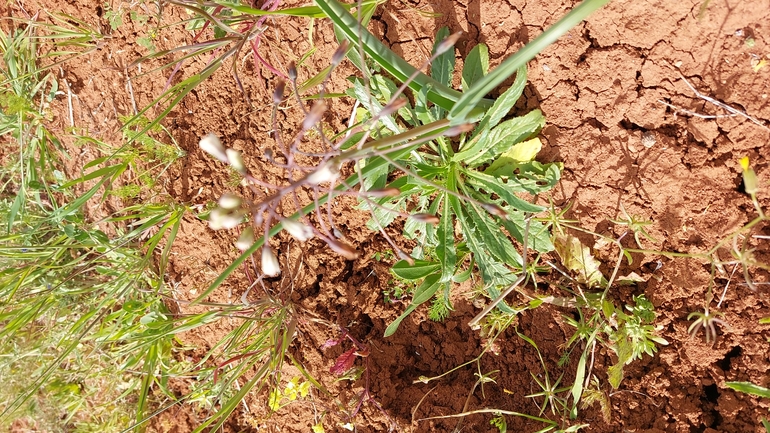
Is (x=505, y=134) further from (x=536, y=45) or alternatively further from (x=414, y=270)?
(x=536, y=45)

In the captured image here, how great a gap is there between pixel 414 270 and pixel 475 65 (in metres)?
0.84

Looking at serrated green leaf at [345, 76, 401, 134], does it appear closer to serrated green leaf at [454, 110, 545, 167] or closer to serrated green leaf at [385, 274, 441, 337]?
serrated green leaf at [454, 110, 545, 167]

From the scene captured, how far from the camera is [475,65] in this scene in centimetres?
205

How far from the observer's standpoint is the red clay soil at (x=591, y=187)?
6.19ft

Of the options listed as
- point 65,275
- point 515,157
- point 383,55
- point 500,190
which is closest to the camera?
point 383,55

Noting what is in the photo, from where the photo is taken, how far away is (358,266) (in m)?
2.43

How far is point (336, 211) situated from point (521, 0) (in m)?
1.17

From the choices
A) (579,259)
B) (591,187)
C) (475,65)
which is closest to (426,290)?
(579,259)

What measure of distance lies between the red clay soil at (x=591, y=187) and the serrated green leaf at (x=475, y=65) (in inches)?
4.5

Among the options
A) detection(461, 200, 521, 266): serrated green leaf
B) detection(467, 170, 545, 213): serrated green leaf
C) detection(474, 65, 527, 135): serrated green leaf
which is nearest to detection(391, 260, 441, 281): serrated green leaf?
detection(461, 200, 521, 266): serrated green leaf

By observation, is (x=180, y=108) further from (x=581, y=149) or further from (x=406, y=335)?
(x=581, y=149)

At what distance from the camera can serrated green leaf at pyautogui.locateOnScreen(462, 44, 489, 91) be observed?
6.71ft

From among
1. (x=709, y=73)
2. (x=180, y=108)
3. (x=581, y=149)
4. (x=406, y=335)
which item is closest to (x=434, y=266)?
(x=406, y=335)

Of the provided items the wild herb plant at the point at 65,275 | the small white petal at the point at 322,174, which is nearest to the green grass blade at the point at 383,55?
the small white petal at the point at 322,174
